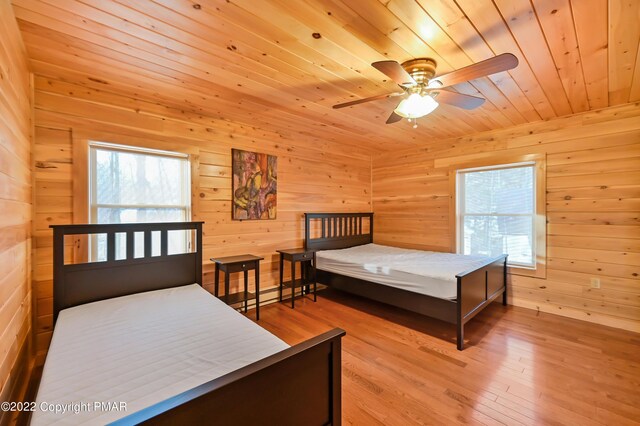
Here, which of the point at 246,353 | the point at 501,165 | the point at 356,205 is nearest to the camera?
the point at 246,353

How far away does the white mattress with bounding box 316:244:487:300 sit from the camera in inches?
106

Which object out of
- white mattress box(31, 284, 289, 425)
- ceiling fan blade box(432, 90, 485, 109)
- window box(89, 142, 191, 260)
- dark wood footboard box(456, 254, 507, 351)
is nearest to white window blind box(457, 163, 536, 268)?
dark wood footboard box(456, 254, 507, 351)

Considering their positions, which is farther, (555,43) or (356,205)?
(356,205)

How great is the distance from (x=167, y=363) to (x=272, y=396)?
59 centimetres

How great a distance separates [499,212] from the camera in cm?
390

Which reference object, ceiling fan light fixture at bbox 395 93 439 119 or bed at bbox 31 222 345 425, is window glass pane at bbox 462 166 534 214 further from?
bed at bbox 31 222 345 425

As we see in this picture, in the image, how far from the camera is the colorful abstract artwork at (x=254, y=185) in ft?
11.5

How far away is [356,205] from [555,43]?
3516 millimetres

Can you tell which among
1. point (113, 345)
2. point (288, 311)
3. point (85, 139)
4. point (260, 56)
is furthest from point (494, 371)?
point (85, 139)

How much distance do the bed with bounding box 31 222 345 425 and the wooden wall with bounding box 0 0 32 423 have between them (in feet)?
0.73

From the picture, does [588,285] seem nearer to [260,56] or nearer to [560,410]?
[560,410]

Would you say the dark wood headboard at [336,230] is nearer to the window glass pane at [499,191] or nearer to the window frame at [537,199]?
the window glass pane at [499,191]

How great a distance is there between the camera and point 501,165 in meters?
3.79

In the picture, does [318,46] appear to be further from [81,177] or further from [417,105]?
[81,177]
